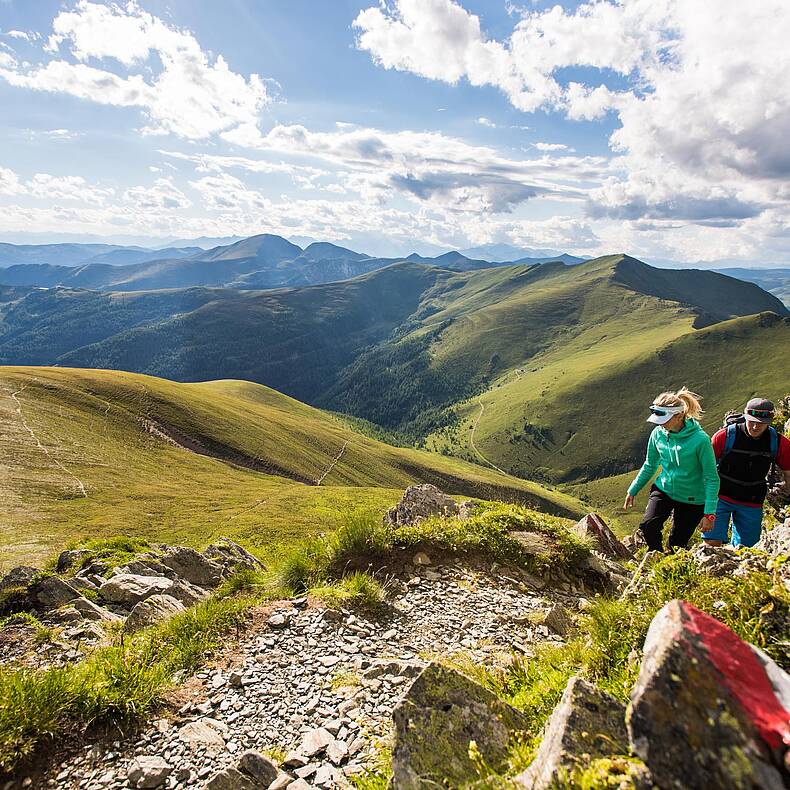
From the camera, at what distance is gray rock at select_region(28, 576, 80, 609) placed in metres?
12.6

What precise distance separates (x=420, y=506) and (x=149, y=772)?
12.5 metres

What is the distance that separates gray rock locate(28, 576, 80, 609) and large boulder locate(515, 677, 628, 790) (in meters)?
13.8

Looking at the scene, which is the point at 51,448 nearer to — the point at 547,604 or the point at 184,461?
the point at 184,461

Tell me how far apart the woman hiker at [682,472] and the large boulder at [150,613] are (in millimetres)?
10620

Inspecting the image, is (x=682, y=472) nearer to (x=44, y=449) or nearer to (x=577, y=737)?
(x=577, y=737)

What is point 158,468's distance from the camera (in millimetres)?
82938

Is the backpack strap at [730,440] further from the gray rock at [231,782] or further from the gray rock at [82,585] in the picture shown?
the gray rock at [82,585]

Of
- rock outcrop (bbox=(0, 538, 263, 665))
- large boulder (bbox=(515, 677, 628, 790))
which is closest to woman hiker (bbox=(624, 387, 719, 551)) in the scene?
large boulder (bbox=(515, 677, 628, 790))

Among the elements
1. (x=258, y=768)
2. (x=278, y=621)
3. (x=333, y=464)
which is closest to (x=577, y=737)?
(x=258, y=768)

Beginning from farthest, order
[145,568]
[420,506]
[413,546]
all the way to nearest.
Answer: [145,568], [420,506], [413,546]

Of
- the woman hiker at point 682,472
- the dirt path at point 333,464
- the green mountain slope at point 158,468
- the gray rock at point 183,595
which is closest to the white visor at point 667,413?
the woman hiker at point 682,472

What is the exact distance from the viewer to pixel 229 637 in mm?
8047

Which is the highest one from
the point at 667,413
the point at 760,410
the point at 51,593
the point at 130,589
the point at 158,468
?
the point at 760,410

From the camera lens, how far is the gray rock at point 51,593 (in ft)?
41.4
